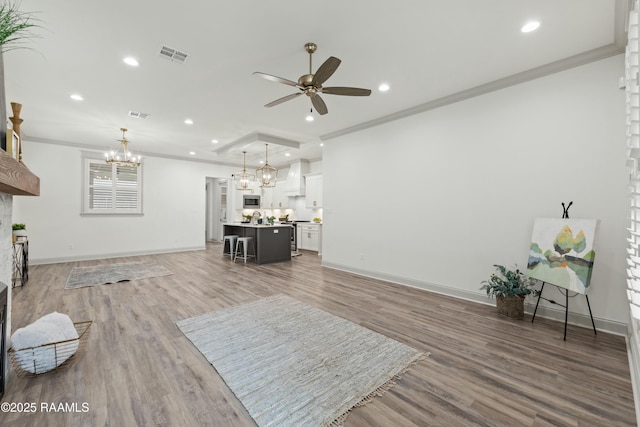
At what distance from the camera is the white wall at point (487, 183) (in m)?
2.89

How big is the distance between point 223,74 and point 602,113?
4497mm

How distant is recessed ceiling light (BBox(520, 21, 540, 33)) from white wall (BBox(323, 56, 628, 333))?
98 centimetres

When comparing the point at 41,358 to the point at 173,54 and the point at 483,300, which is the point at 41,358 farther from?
the point at 483,300

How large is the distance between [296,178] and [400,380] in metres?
7.76

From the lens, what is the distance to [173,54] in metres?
3.03

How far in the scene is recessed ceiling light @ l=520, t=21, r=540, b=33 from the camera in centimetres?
252

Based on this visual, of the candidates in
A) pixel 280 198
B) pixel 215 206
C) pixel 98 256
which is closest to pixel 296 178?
pixel 280 198

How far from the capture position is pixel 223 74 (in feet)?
Result: 11.4

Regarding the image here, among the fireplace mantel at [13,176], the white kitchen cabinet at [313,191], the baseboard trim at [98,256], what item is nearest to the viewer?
the fireplace mantel at [13,176]

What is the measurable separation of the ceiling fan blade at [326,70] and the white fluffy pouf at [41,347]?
128 inches

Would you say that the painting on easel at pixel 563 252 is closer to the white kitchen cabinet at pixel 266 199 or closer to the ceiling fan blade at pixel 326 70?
the ceiling fan blade at pixel 326 70

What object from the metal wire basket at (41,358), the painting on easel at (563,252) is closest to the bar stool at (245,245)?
the metal wire basket at (41,358)

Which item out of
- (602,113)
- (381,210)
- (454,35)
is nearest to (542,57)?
(602,113)

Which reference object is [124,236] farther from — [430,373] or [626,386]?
[626,386]
